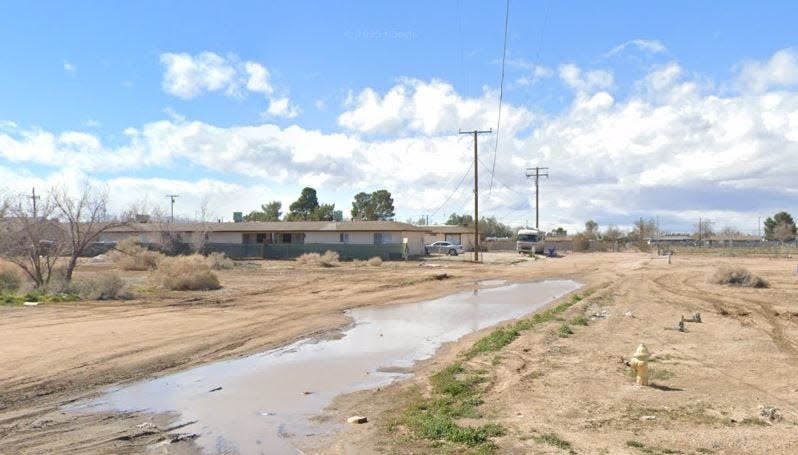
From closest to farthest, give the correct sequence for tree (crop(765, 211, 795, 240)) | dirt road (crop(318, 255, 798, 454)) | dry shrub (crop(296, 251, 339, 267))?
dirt road (crop(318, 255, 798, 454)), dry shrub (crop(296, 251, 339, 267)), tree (crop(765, 211, 795, 240))

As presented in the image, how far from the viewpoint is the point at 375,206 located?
13362cm

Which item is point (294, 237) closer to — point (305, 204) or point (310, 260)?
point (310, 260)

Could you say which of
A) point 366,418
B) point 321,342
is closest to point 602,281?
point 321,342

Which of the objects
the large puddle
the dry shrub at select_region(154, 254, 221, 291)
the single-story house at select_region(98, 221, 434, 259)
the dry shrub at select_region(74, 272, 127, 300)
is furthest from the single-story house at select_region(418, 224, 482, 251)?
the large puddle

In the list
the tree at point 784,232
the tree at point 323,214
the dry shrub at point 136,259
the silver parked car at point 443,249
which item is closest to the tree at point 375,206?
the tree at point 323,214

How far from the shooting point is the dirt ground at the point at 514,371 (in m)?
7.91

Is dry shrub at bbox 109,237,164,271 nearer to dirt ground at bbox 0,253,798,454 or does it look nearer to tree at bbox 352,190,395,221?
dirt ground at bbox 0,253,798,454

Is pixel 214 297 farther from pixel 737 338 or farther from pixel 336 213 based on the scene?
pixel 336 213

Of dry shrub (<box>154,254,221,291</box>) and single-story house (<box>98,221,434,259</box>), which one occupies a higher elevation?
single-story house (<box>98,221,434,259</box>)

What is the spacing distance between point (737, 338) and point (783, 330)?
2.55 meters

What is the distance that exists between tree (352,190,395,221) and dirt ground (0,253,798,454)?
104 metres

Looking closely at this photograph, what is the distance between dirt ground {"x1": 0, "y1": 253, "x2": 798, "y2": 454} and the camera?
311 inches

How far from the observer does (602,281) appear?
37562 mm

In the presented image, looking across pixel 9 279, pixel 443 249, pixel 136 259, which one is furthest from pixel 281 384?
pixel 443 249
